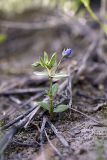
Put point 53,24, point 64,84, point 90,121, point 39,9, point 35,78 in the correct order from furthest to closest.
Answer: point 39,9 → point 53,24 → point 35,78 → point 64,84 → point 90,121

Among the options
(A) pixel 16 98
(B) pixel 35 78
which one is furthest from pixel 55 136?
(B) pixel 35 78

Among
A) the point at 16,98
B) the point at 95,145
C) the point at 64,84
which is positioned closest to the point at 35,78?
the point at 16,98

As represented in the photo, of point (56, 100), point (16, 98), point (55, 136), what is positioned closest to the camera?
point (55, 136)

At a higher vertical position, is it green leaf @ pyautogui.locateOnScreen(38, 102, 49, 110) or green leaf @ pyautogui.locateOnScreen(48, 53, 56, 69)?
green leaf @ pyautogui.locateOnScreen(48, 53, 56, 69)

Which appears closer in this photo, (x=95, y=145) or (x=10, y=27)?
(x=95, y=145)

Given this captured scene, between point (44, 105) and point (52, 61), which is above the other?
point (52, 61)

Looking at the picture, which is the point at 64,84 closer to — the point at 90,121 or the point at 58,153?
the point at 90,121

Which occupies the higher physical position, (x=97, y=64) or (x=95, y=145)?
(x=97, y=64)

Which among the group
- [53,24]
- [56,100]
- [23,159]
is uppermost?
[53,24]

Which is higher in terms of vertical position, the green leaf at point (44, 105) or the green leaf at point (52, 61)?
the green leaf at point (52, 61)
